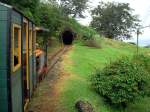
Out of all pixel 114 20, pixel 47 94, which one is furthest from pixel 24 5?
pixel 114 20

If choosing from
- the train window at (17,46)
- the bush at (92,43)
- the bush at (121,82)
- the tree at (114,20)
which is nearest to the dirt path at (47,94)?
the bush at (121,82)

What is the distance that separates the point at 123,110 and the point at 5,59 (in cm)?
936

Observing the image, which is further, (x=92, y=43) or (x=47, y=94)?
(x=92, y=43)

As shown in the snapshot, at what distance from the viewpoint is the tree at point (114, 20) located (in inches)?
2699

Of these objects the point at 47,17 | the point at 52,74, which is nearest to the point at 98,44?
the point at 47,17

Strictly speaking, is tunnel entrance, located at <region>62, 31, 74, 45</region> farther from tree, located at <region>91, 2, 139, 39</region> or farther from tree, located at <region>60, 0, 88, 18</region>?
tree, located at <region>91, 2, 139, 39</region>

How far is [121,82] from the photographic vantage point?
55.2 feet

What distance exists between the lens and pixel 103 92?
55.0 feet

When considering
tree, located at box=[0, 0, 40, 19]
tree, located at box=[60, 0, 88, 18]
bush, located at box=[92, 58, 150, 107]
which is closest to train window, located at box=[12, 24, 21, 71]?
bush, located at box=[92, 58, 150, 107]

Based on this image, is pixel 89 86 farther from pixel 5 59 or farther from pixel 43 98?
pixel 5 59

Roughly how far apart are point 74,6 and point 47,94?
4132cm

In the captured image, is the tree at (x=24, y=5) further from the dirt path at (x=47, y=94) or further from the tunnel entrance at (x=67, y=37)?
the tunnel entrance at (x=67, y=37)

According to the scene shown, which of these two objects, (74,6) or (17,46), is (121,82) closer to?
(17,46)

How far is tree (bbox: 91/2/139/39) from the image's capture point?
68562 mm
